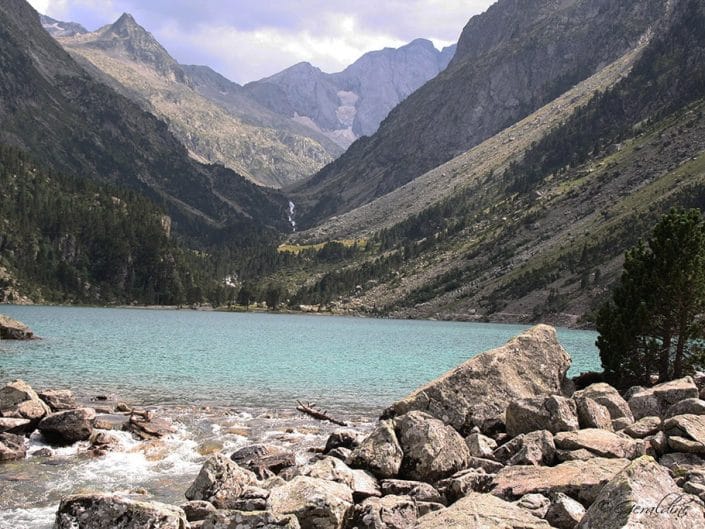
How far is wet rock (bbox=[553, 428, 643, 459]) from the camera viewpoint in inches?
838

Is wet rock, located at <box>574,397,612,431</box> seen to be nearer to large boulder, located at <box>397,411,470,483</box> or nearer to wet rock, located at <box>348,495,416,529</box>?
large boulder, located at <box>397,411,470,483</box>

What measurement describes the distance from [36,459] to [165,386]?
24.5 m

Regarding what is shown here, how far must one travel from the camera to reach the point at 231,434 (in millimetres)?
34406

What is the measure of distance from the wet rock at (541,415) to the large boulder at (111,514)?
1677 centimetres

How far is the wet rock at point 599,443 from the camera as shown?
838 inches

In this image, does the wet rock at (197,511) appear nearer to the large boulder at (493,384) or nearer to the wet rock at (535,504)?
the wet rock at (535,504)

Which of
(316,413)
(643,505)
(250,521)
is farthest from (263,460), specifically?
(643,505)

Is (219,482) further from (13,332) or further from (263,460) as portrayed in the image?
(13,332)

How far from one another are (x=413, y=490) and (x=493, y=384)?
12848 millimetres

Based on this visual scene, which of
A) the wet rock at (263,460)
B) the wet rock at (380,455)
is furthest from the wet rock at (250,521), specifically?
the wet rock at (263,460)

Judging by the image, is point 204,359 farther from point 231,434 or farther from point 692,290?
point 692,290

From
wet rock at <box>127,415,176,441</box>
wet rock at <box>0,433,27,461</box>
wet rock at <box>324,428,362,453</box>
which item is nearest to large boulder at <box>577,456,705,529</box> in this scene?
wet rock at <box>324,428,362,453</box>

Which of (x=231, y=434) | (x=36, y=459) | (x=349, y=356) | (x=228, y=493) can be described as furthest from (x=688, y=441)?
(x=349, y=356)

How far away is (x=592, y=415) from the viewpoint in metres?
26.5
